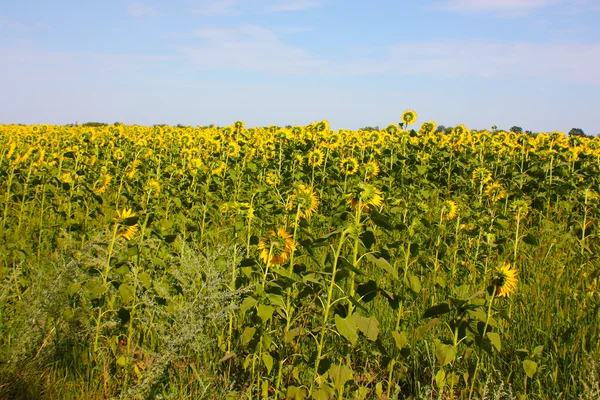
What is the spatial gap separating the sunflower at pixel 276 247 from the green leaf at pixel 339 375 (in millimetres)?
658

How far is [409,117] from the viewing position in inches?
290

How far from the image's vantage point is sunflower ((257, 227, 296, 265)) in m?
2.94

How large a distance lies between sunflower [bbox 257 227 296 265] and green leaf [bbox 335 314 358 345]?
58 cm

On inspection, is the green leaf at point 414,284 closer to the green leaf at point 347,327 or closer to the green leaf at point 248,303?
the green leaf at point 347,327

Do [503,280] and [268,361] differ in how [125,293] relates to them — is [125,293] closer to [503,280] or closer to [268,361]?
[268,361]

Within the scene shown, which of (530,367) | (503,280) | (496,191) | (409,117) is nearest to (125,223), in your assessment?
(503,280)

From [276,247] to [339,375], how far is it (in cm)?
75

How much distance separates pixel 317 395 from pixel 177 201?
2.56 meters

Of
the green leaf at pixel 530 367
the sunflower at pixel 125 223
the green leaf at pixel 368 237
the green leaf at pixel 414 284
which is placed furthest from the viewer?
the sunflower at pixel 125 223

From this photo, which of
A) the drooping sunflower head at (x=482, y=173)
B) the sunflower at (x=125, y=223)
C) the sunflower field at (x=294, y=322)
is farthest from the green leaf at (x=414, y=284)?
the drooping sunflower head at (x=482, y=173)

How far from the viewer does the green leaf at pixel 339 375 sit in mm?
2477

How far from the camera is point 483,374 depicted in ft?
10.7

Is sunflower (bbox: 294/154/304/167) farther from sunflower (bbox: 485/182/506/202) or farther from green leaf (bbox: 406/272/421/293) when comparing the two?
green leaf (bbox: 406/272/421/293)

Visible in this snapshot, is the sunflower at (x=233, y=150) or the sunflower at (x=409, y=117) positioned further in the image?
the sunflower at (x=233, y=150)
